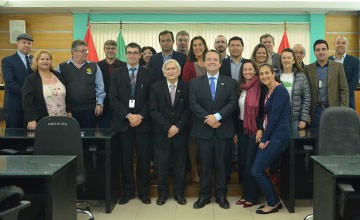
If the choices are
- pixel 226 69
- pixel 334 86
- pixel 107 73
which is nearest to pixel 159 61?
pixel 107 73

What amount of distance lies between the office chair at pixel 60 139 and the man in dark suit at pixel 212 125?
1.20 meters

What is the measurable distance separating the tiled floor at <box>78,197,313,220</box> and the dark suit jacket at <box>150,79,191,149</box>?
25.3 inches

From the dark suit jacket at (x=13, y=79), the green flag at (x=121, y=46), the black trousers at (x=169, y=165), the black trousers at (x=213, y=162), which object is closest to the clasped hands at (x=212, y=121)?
the black trousers at (x=213, y=162)

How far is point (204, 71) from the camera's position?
4.33m

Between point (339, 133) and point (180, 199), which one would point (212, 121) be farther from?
point (339, 133)

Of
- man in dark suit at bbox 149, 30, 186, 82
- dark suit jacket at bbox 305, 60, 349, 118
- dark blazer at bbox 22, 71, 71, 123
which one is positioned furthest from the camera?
man in dark suit at bbox 149, 30, 186, 82

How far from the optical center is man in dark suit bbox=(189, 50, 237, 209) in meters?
3.87

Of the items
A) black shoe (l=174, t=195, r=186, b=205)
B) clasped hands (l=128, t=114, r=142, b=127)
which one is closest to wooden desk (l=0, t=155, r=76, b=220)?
clasped hands (l=128, t=114, r=142, b=127)

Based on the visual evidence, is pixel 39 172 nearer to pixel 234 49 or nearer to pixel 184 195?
pixel 184 195

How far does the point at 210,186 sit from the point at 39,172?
1.99m

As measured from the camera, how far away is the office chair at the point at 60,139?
332 cm

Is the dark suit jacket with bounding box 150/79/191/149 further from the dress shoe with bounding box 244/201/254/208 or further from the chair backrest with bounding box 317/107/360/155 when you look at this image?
the chair backrest with bounding box 317/107/360/155

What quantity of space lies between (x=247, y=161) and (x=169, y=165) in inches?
32.9

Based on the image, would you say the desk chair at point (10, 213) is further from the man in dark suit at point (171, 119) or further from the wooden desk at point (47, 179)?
the man in dark suit at point (171, 119)
